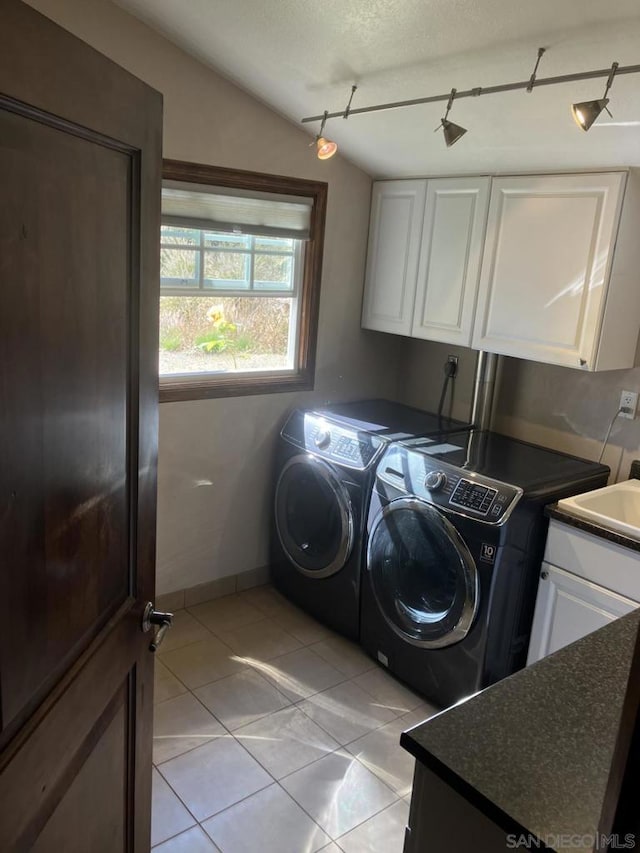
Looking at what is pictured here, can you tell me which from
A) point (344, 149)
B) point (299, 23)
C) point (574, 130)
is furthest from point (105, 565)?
point (344, 149)

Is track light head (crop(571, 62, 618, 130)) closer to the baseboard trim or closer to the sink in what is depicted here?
the sink

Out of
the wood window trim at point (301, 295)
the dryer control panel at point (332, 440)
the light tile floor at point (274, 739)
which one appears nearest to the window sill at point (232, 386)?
the wood window trim at point (301, 295)

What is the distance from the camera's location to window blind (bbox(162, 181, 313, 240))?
276 centimetres

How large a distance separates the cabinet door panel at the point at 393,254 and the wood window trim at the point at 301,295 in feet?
0.94

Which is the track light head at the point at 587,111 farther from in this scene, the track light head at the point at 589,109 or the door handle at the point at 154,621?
the door handle at the point at 154,621

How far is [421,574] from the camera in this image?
263 cm

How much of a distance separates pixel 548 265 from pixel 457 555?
45.2 inches

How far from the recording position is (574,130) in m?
2.23

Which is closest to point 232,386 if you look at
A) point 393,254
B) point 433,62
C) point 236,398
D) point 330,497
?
point 236,398

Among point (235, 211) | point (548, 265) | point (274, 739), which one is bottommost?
point (274, 739)

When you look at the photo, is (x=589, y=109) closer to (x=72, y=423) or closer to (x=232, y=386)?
(x=72, y=423)

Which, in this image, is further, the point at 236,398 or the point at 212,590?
the point at 212,590

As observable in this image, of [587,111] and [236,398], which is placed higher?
[587,111]

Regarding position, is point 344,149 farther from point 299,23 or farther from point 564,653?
point 564,653
